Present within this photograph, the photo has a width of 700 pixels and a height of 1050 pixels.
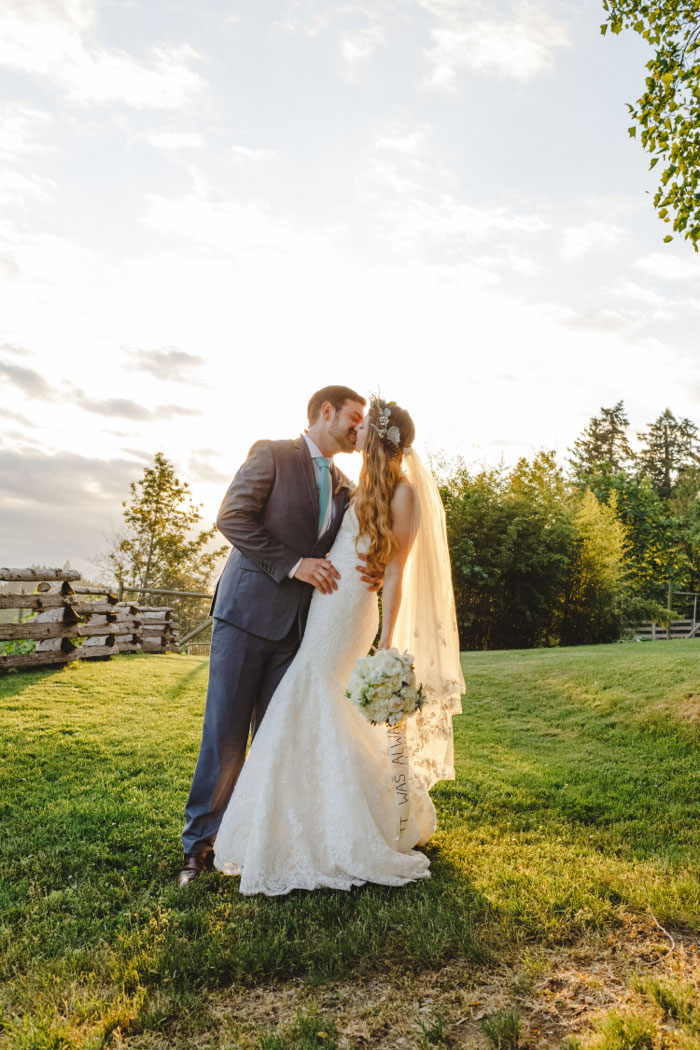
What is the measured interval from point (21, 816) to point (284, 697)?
2283mm

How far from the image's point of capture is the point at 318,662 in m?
3.76

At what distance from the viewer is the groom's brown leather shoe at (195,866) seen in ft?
11.8

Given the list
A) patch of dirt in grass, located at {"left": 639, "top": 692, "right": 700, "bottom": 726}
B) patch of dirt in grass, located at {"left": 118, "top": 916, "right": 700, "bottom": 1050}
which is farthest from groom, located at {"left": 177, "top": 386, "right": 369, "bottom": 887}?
patch of dirt in grass, located at {"left": 639, "top": 692, "right": 700, "bottom": 726}

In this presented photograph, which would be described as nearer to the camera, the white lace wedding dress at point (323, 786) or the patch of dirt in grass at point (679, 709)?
the white lace wedding dress at point (323, 786)

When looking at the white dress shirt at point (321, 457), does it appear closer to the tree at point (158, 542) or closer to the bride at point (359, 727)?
the bride at point (359, 727)

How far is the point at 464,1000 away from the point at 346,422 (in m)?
2.80

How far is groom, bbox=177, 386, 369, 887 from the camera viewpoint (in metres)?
3.76

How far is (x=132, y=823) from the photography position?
4504 millimetres

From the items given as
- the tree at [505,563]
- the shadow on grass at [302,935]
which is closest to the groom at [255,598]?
the shadow on grass at [302,935]

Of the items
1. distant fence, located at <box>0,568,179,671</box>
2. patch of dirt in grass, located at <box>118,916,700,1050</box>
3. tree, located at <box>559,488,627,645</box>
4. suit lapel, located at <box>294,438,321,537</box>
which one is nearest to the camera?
patch of dirt in grass, located at <box>118,916,700,1050</box>

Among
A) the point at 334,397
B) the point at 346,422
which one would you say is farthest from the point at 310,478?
the point at 334,397

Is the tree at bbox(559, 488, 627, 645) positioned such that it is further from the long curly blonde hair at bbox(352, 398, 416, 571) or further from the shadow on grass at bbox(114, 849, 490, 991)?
the shadow on grass at bbox(114, 849, 490, 991)

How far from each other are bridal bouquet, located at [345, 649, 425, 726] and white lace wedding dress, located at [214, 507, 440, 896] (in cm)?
35

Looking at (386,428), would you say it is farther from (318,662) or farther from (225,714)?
(225,714)
